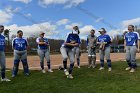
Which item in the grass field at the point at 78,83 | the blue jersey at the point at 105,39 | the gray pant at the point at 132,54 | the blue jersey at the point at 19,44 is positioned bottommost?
the grass field at the point at 78,83

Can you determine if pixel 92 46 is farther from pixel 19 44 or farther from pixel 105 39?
pixel 19 44

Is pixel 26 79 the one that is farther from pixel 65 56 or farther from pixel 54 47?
pixel 54 47

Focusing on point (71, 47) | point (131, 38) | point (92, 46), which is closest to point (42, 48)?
point (71, 47)

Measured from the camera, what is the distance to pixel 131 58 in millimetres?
15102

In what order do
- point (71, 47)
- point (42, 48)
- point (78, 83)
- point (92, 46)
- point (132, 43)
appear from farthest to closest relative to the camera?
point (92, 46)
point (42, 48)
point (132, 43)
point (71, 47)
point (78, 83)

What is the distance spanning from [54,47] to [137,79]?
48.6 metres

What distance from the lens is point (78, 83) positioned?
12.1 metres

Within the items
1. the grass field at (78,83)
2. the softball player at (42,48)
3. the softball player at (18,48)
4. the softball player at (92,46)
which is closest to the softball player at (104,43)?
the softball player at (92,46)

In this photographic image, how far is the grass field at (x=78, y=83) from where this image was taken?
1084cm

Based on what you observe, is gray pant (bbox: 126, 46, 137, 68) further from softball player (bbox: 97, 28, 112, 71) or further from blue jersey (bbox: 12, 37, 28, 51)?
blue jersey (bbox: 12, 37, 28, 51)

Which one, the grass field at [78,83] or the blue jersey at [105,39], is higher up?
the blue jersey at [105,39]

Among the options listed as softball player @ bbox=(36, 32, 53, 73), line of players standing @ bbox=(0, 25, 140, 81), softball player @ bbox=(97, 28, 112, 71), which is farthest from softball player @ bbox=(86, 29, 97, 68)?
softball player @ bbox=(36, 32, 53, 73)

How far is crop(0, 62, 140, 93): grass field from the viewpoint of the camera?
427 inches

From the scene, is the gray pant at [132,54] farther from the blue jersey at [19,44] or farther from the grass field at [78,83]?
the blue jersey at [19,44]
